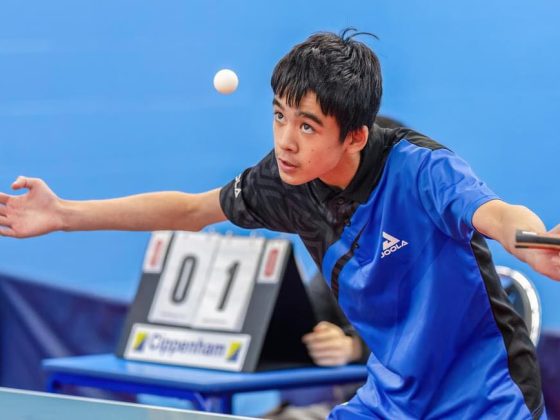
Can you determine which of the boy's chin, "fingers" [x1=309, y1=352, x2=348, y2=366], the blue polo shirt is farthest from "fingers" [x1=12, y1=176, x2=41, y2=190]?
"fingers" [x1=309, y1=352, x2=348, y2=366]

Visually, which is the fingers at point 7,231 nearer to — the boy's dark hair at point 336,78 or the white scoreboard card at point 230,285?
the boy's dark hair at point 336,78

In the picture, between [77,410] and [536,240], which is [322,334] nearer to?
[77,410]

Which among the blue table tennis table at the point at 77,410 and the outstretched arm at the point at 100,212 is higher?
the outstretched arm at the point at 100,212

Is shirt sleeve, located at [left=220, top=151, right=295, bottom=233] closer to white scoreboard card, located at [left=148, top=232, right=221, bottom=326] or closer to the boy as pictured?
the boy

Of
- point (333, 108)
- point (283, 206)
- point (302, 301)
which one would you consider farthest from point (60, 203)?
point (302, 301)

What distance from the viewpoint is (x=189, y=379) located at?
11.8 ft

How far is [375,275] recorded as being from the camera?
8.25 feet

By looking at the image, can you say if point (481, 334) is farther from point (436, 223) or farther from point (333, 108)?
point (333, 108)

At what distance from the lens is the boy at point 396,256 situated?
2.44 metres

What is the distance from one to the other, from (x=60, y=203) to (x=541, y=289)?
→ 158 centimetres

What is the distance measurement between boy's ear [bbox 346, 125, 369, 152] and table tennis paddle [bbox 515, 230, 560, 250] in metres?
0.65

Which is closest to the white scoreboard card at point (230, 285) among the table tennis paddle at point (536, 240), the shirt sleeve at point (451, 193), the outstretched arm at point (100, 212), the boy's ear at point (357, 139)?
the outstretched arm at point (100, 212)

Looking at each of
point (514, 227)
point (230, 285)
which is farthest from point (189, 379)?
point (514, 227)

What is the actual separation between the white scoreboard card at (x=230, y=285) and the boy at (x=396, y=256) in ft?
4.13
